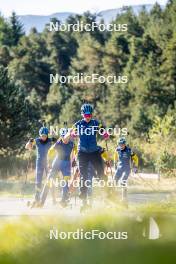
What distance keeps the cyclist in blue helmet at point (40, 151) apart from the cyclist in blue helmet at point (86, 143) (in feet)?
2.72

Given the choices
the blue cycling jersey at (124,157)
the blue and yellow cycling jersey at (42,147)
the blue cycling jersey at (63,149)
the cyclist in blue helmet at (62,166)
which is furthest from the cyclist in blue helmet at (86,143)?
the blue and yellow cycling jersey at (42,147)

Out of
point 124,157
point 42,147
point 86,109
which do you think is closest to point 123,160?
point 124,157

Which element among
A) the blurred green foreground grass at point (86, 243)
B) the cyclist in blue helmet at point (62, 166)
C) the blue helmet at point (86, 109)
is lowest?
the blurred green foreground grass at point (86, 243)

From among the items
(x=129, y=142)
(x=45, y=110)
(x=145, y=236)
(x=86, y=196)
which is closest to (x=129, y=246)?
(x=145, y=236)

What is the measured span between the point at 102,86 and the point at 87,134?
1.07 m

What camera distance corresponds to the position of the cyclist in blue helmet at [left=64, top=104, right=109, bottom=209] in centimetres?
745

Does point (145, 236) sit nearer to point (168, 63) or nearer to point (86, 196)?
point (86, 196)

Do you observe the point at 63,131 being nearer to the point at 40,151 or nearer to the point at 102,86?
the point at 102,86

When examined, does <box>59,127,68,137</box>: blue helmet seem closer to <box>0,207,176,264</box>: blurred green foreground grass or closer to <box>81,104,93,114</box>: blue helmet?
<box>81,104,93,114</box>: blue helmet

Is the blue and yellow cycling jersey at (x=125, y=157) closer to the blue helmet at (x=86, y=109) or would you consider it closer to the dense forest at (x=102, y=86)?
the dense forest at (x=102, y=86)

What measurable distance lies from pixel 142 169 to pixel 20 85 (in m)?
5.51

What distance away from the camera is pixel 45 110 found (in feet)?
45.7

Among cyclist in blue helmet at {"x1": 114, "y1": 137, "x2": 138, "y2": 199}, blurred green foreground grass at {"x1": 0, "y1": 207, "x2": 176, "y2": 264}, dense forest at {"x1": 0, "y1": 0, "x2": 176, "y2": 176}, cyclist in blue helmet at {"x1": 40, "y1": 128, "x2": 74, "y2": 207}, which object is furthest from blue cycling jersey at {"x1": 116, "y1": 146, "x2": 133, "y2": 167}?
blurred green foreground grass at {"x1": 0, "y1": 207, "x2": 176, "y2": 264}

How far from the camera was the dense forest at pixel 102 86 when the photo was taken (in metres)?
9.08
